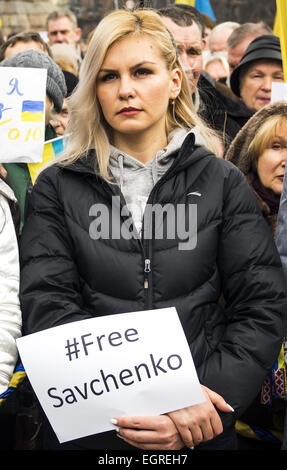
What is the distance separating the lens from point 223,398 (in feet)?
6.61

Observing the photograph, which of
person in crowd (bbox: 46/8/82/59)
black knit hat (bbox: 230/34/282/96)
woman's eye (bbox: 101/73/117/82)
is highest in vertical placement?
person in crowd (bbox: 46/8/82/59)

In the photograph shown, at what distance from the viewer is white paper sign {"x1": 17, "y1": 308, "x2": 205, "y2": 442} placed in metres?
1.90

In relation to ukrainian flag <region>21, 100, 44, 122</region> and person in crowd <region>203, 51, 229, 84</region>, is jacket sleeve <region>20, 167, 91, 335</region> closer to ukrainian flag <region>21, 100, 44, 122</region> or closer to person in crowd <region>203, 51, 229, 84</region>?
ukrainian flag <region>21, 100, 44, 122</region>

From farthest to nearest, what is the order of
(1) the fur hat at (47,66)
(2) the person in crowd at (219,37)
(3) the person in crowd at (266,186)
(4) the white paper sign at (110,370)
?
(2) the person in crowd at (219,37) → (1) the fur hat at (47,66) → (3) the person in crowd at (266,186) → (4) the white paper sign at (110,370)

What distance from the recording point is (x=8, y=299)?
2105mm

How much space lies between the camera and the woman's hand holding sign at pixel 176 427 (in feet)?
6.26

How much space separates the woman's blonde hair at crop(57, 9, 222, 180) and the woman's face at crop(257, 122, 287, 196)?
43 cm

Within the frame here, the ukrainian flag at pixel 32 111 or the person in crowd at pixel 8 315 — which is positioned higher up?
the ukrainian flag at pixel 32 111

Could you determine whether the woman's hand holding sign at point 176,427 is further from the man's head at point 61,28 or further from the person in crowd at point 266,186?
the man's head at point 61,28

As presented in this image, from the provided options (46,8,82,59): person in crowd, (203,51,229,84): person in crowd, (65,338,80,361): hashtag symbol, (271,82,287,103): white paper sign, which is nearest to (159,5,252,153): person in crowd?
(271,82,287,103): white paper sign

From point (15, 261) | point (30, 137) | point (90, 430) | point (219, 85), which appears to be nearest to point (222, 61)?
point (219, 85)

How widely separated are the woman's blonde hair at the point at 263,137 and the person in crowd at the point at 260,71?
1160mm

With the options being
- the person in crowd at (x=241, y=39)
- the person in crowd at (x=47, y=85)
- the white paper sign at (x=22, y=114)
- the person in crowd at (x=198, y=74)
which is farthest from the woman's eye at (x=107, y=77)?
the person in crowd at (x=241, y=39)
